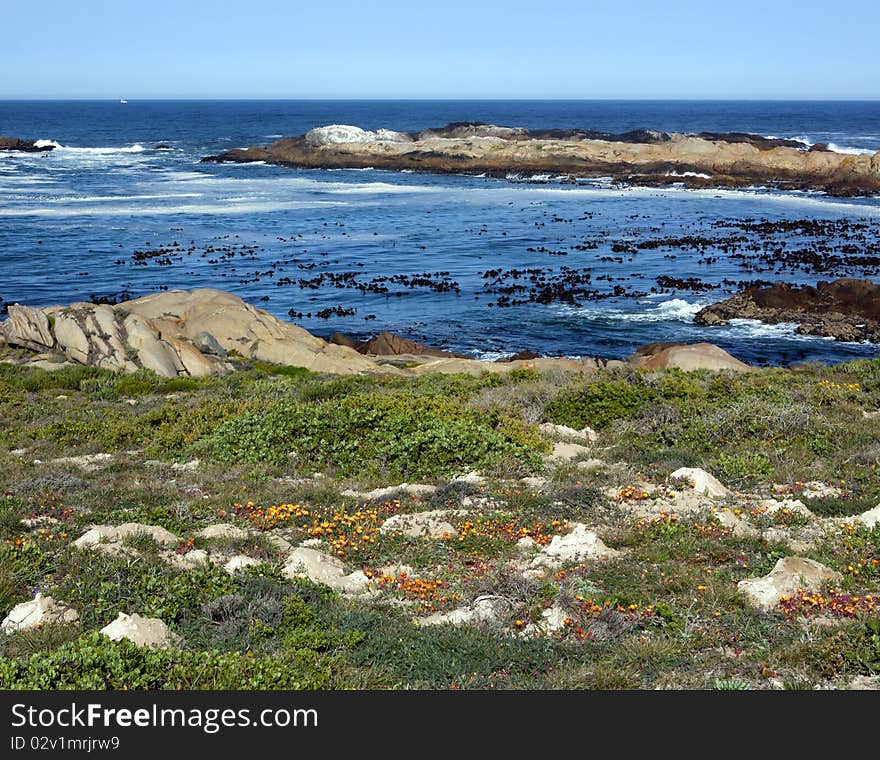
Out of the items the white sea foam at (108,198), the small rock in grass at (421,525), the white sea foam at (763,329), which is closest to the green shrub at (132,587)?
the small rock in grass at (421,525)

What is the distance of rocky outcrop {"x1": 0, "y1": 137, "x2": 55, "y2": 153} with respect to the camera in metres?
103

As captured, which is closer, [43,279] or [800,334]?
[800,334]

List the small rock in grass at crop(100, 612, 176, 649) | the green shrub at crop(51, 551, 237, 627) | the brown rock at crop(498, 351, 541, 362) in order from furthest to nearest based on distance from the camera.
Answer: the brown rock at crop(498, 351, 541, 362) < the green shrub at crop(51, 551, 237, 627) < the small rock in grass at crop(100, 612, 176, 649)

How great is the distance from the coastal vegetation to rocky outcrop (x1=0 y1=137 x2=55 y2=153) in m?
102

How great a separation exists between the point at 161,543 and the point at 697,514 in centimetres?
587

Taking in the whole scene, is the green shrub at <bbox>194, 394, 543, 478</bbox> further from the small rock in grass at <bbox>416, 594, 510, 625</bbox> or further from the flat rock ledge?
the flat rock ledge

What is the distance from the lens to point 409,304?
35812mm

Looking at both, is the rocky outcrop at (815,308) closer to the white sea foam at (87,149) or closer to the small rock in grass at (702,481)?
the small rock in grass at (702,481)

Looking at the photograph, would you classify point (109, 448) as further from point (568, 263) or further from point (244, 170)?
point (244, 170)

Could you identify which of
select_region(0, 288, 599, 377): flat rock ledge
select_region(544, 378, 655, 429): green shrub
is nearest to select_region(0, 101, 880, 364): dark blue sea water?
select_region(0, 288, 599, 377): flat rock ledge

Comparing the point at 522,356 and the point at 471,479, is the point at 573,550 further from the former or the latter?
the point at 522,356

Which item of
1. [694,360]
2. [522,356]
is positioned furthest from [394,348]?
[694,360]

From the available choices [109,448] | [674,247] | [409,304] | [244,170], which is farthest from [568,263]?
[244,170]

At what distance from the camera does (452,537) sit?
29.3 ft
